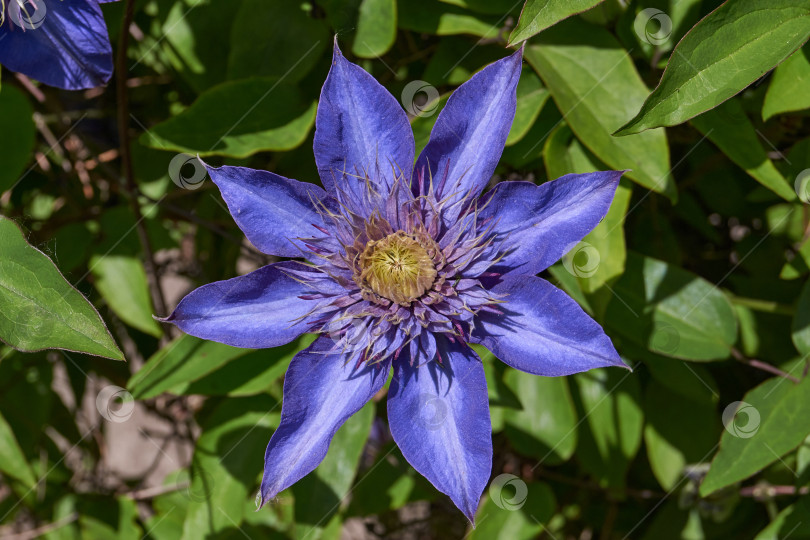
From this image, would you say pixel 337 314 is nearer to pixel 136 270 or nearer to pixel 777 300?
pixel 136 270

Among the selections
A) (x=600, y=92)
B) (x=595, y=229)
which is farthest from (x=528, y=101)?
(x=595, y=229)

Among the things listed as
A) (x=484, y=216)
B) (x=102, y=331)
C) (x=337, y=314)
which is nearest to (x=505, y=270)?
(x=484, y=216)

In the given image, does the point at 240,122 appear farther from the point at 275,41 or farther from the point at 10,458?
the point at 10,458

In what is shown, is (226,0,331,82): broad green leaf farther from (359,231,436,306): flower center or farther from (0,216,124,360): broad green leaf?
(0,216,124,360): broad green leaf

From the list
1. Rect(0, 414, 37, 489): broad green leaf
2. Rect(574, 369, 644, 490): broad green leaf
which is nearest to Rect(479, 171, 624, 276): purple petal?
Rect(574, 369, 644, 490): broad green leaf

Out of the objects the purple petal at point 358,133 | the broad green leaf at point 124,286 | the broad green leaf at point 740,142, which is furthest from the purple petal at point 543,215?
the broad green leaf at point 124,286
